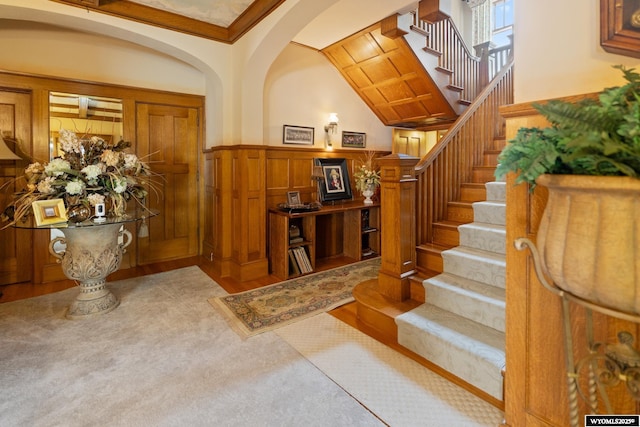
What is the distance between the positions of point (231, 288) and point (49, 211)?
1.64 m

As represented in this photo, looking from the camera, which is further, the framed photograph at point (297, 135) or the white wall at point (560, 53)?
the framed photograph at point (297, 135)

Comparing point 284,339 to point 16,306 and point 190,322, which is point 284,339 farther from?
point 16,306

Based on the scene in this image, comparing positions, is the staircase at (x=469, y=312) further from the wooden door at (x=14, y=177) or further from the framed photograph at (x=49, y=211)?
the wooden door at (x=14, y=177)

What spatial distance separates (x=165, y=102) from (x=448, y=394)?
4.12 metres

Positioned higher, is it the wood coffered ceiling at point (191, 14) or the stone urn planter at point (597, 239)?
the wood coffered ceiling at point (191, 14)

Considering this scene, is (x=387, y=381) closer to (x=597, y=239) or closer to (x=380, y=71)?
(x=597, y=239)

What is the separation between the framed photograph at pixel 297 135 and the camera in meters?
4.16

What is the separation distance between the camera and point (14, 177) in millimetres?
3209

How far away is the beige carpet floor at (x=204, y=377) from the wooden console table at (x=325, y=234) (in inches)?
43.5

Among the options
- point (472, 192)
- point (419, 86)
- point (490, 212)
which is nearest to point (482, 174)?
point (472, 192)

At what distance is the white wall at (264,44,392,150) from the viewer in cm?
405

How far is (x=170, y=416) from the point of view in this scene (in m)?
1.58

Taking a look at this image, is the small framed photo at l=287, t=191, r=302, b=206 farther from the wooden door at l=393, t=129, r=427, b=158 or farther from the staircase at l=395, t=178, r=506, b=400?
the wooden door at l=393, t=129, r=427, b=158

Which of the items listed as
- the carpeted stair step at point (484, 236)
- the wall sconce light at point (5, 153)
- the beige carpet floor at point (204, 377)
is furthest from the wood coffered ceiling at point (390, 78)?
the wall sconce light at point (5, 153)
